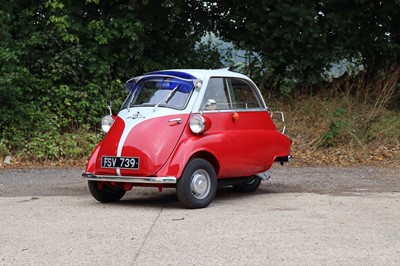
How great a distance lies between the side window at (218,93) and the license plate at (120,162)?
4.60 feet

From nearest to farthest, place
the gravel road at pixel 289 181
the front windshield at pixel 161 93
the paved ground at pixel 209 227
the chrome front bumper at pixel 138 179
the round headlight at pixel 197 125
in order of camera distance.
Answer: the paved ground at pixel 209 227
the chrome front bumper at pixel 138 179
the round headlight at pixel 197 125
the front windshield at pixel 161 93
the gravel road at pixel 289 181

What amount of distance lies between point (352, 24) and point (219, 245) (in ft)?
45.9

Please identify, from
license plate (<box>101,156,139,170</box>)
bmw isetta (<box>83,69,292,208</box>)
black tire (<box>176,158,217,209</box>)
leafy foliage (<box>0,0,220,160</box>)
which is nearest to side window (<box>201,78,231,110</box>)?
bmw isetta (<box>83,69,292,208</box>)

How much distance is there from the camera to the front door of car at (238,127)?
959 cm

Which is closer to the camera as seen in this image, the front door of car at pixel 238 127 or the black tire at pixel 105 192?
the front door of car at pixel 238 127

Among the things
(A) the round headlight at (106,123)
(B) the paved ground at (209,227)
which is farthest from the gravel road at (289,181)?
(A) the round headlight at (106,123)

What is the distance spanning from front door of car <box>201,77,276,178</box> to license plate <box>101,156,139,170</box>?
1.07 meters

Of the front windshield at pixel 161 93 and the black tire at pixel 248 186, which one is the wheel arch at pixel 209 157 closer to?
the front windshield at pixel 161 93

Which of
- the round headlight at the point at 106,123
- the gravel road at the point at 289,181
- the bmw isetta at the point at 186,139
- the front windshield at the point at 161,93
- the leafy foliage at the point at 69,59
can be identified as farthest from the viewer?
the leafy foliage at the point at 69,59

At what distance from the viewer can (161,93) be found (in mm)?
9719

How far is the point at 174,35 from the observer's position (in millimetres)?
19797

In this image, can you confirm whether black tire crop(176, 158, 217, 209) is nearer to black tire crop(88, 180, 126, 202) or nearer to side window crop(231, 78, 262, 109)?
side window crop(231, 78, 262, 109)

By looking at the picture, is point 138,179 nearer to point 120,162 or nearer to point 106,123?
point 120,162

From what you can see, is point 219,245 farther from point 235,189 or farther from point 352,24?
point 352,24
